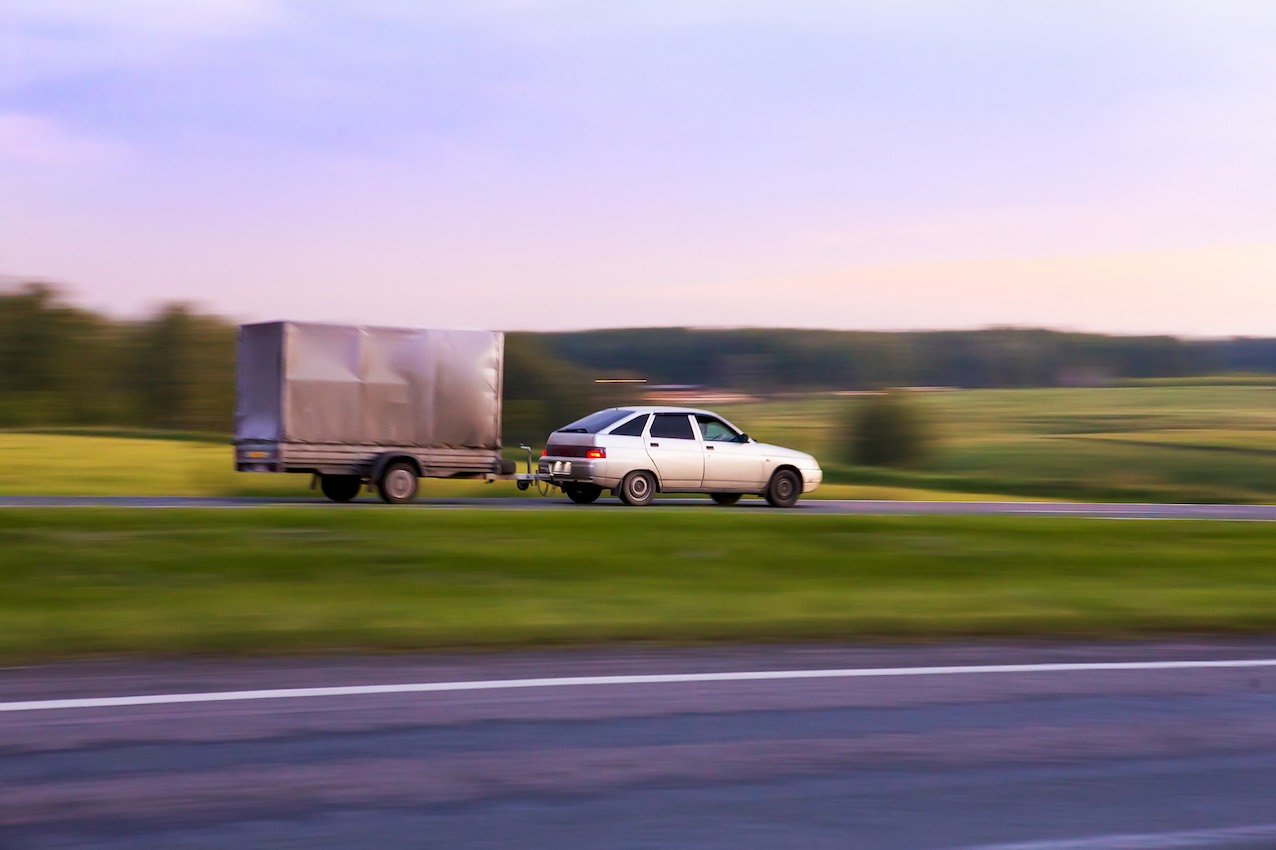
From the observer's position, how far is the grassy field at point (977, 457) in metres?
36.8

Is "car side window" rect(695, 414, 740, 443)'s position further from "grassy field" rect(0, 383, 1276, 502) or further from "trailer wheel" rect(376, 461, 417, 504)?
"grassy field" rect(0, 383, 1276, 502)

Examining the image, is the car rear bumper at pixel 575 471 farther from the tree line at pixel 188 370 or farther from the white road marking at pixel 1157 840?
the tree line at pixel 188 370

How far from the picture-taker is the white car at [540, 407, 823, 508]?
896 inches

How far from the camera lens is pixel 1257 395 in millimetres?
85062

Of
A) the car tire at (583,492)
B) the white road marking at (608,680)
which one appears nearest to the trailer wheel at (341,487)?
the car tire at (583,492)

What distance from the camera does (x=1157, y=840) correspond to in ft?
17.6

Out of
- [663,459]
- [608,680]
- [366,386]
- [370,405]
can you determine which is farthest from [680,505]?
[608,680]

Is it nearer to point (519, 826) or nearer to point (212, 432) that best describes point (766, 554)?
point (519, 826)

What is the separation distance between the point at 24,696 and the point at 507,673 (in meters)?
2.72

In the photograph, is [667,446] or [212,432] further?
[212,432]

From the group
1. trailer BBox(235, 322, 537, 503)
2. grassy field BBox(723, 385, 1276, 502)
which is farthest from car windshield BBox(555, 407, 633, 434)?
grassy field BBox(723, 385, 1276, 502)

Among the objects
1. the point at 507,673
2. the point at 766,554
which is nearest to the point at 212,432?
the point at 766,554

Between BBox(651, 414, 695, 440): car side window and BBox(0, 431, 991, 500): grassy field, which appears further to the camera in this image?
BBox(0, 431, 991, 500): grassy field

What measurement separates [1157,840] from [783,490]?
19252 mm
